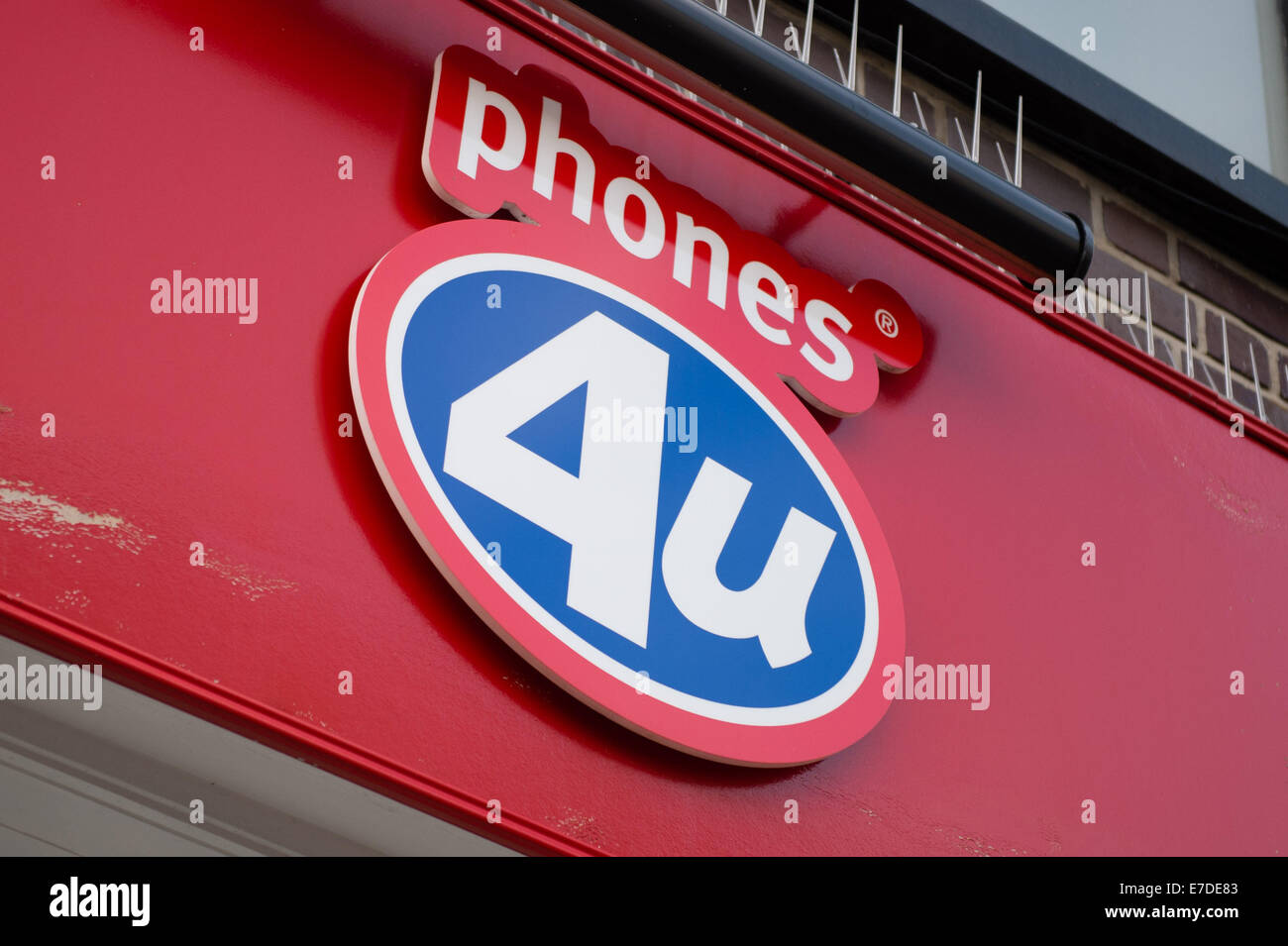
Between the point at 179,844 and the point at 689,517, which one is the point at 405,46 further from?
the point at 179,844

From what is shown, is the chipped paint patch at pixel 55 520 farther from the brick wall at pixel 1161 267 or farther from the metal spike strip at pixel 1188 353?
the metal spike strip at pixel 1188 353

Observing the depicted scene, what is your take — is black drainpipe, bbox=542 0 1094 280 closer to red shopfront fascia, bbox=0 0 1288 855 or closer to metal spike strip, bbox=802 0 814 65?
red shopfront fascia, bbox=0 0 1288 855

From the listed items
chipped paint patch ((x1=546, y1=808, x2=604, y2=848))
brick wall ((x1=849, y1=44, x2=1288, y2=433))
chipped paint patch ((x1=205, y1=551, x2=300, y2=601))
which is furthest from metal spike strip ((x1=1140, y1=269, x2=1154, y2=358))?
chipped paint patch ((x1=205, y1=551, x2=300, y2=601))

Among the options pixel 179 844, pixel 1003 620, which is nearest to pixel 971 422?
pixel 1003 620

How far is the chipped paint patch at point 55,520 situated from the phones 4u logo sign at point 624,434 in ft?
0.80

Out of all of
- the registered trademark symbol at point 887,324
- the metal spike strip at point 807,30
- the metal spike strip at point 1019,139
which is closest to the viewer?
the registered trademark symbol at point 887,324

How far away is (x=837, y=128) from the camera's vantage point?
68.9 inches

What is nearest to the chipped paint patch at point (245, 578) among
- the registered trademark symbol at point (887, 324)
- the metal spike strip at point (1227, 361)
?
the registered trademark symbol at point (887, 324)

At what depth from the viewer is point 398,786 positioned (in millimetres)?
1203

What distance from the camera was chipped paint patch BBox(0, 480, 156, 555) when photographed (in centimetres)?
113

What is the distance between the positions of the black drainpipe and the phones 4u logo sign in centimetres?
12

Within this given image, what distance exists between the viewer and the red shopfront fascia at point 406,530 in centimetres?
120

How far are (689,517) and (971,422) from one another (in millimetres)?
538

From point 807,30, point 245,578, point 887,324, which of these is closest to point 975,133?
point 807,30
